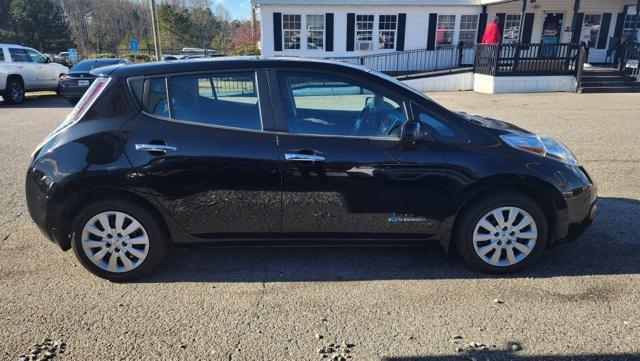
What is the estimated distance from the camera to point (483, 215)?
11.3 feet

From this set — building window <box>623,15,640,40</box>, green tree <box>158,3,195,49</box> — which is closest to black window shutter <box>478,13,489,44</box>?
building window <box>623,15,640,40</box>

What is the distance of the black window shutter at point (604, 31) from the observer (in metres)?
20.3

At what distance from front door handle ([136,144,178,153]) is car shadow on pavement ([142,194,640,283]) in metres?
1.03

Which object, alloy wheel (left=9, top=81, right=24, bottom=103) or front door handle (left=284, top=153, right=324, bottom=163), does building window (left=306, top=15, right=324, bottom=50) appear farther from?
front door handle (left=284, top=153, right=324, bottom=163)

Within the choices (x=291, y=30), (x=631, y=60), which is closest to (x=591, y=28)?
(x=631, y=60)

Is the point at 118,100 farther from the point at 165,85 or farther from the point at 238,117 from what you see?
the point at 238,117

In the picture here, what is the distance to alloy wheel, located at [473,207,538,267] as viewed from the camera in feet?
11.4

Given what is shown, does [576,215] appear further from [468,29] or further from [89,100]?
[468,29]

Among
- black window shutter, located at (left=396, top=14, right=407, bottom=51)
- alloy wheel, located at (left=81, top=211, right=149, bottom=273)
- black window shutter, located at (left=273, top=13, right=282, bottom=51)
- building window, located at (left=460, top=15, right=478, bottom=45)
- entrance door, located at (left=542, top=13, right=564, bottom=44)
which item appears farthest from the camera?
entrance door, located at (left=542, top=13, right=564, bottom=44)

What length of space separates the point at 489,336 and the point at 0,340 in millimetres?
3053

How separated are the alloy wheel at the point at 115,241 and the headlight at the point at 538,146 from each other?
2916 mm

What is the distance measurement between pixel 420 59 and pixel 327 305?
18.6 m

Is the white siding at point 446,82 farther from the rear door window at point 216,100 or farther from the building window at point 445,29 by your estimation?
the rear door window at point 216,100

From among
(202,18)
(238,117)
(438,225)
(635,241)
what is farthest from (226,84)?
(202,18)
